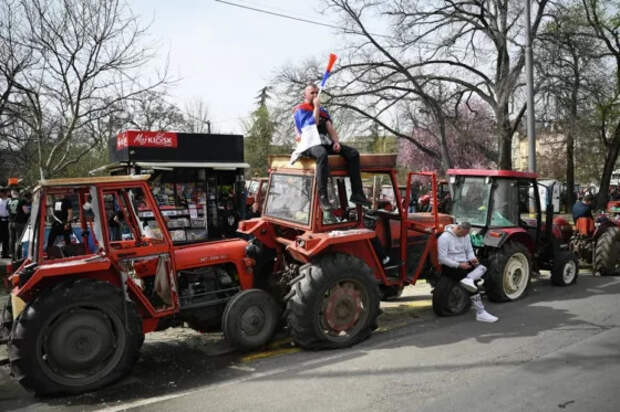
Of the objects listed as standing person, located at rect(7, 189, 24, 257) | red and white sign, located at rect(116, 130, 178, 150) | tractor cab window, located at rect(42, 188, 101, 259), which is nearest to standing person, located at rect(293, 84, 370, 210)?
tractor cab window, located at rect(42, 188, 101, 259)

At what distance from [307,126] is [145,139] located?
8.46 meters

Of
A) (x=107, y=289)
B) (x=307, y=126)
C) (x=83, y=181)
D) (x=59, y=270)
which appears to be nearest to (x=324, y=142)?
(x=307, y=126)

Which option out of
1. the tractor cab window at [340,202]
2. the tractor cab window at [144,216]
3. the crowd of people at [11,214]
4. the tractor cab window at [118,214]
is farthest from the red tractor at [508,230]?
the crowd of people at [11,214]

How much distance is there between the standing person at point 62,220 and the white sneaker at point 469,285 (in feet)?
16.9

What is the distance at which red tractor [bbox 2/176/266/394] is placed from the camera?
4.58 metres

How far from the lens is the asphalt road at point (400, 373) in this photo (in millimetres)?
4363

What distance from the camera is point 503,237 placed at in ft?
26.0

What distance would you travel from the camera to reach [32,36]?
10648 mm

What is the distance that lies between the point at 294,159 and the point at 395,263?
2.05m

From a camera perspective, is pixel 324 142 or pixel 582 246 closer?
pixel 324 142

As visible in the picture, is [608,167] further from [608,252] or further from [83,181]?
[83,181]

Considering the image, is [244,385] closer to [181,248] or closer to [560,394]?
[181,248]

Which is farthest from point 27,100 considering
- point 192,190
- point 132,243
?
point 132,243

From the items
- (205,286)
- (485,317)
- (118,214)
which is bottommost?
(485,317)
